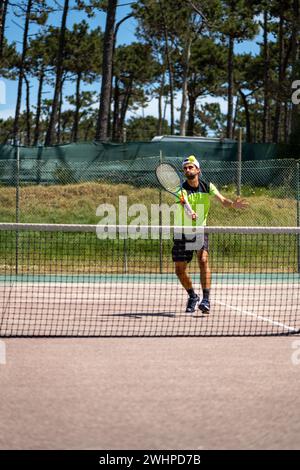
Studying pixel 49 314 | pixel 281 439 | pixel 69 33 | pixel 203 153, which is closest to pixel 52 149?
pixel 203 153

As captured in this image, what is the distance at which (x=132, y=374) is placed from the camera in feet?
21.0

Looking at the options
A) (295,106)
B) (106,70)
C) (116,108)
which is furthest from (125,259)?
(116,108)

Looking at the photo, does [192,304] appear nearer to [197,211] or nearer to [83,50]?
[197,211]

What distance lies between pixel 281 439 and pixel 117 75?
56.6 metres

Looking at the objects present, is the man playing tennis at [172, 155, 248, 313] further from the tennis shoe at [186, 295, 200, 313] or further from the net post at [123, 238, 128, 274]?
the net post at [123, 238, 128, 274]

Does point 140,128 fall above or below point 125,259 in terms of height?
above

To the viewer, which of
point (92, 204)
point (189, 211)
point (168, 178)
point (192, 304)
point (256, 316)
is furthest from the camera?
point (92, 204)

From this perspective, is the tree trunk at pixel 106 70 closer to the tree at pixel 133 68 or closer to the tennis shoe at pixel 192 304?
the tennis shoe at pixel 192 304

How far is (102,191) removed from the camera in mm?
22672

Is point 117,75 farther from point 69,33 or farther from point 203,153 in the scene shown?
point 203,153

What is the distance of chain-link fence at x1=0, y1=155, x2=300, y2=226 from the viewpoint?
21.1 metres

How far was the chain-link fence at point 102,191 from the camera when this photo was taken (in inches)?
832

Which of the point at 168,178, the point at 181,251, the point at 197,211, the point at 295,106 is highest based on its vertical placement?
the point at 295,106
